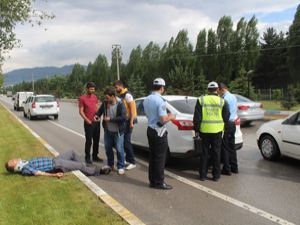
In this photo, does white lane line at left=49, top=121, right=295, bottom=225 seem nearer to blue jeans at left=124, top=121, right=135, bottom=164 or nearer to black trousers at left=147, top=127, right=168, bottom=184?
black trousers at left=147, top=127, right=168, bottom=184

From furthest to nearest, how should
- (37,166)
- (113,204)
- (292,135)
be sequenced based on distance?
(292,135)
(37,166)
(113,204)

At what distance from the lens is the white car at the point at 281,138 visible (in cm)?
763

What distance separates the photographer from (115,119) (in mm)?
7293

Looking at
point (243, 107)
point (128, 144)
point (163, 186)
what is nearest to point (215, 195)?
point (163, 186)

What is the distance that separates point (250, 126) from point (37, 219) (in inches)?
513

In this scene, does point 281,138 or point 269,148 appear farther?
point 269,148

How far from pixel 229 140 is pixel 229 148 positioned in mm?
174

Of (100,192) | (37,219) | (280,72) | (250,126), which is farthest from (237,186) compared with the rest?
(280,72)

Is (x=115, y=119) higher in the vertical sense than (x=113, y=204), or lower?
higher

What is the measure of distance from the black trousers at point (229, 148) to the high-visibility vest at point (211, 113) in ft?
1.83

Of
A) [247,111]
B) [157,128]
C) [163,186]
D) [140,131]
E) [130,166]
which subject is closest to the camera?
[157,128]

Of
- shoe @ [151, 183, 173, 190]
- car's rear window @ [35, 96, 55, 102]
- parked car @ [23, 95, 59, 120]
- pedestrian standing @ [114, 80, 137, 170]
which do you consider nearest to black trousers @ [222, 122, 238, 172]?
shoe @ [151, 183, 173, 190]

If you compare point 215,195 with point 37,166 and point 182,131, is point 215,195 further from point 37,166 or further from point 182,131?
point 37,166

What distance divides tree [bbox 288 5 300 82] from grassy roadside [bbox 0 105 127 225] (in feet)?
135
